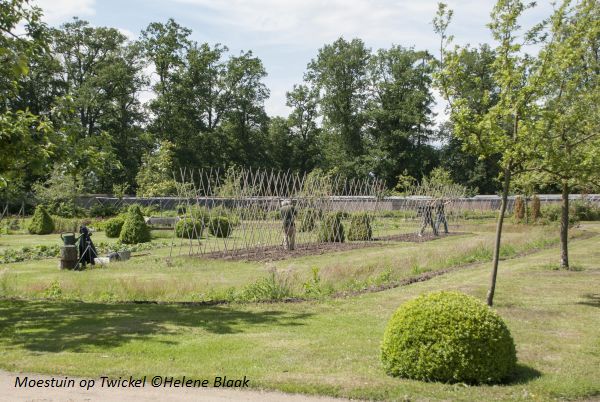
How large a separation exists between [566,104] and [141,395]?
9.79 meters

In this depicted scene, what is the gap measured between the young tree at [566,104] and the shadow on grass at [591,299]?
7.30ft

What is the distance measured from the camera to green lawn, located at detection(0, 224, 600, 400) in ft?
20.1

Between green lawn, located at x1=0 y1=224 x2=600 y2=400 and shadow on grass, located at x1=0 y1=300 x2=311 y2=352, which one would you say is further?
shadow on grass, located at x1=0 y1=300 x2=311 y2=352

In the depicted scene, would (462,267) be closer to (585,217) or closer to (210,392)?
(210,392)

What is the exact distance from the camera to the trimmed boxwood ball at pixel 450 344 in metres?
6.08

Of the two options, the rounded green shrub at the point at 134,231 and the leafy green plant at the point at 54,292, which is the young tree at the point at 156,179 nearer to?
the rounded green shrub at the point at 134,231

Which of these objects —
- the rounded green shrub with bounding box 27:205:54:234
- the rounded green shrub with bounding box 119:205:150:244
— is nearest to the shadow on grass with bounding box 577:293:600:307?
the rounded green shrub with bounding box 119:205:150:244

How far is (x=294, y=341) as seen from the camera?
7.95 meters

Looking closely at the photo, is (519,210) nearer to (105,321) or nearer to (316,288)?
(316,288)

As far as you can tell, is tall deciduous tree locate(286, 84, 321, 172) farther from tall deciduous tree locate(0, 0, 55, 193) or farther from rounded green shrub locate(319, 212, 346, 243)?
tall deciduous tree locate(0, 0, 55, 193)

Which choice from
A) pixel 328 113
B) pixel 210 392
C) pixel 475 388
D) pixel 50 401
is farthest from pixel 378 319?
pixel 328 113

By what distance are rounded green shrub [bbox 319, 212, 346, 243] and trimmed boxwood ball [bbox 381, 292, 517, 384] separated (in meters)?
18.2

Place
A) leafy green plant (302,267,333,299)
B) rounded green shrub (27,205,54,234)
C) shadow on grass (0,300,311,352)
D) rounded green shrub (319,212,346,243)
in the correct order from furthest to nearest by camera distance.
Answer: rounded green shrub (27,205,54,234) → rounded green shrub (319,212,346,243) → leafy green plant (302,267,333,299) → shadow on grass (0,300,311,352)

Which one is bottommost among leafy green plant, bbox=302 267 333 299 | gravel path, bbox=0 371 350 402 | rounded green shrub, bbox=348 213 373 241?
gravel path, bbox=0 371 350 402
